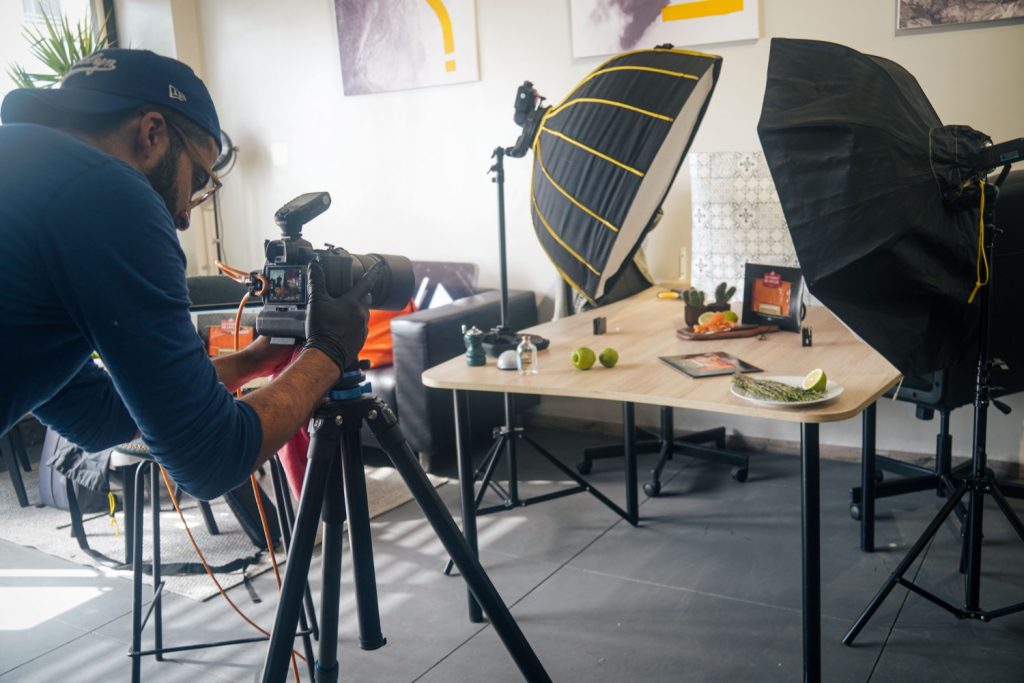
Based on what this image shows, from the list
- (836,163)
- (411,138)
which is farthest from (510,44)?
(836,163)

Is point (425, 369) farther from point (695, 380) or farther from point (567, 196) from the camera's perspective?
point (567, 196)

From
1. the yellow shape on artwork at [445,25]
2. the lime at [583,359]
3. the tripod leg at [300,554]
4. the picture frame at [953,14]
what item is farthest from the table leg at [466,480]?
the yellow shape on artwork at [445,25]

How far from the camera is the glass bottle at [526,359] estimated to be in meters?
2.32

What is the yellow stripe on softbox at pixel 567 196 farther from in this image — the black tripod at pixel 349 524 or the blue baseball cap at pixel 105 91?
the blue baseball cap at pixel 105 91

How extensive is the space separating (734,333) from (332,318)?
1676mm

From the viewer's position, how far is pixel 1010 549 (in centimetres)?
268

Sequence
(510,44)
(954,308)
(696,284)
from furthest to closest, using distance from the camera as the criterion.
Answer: (510,44), (696,284), (954,308)

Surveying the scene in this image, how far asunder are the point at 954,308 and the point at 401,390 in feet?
7.60

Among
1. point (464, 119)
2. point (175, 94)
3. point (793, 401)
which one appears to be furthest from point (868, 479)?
point (464, 119)

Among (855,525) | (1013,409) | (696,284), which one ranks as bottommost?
(855,525)

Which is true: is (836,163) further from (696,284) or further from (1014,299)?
(696,284)

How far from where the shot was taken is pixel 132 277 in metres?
0.99

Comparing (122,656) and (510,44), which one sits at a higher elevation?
(510,44)

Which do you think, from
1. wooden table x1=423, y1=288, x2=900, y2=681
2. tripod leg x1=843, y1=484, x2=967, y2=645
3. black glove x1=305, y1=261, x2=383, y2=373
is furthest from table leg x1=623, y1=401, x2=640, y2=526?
black glove x1=305, y1=261, x2=383, y2=373
